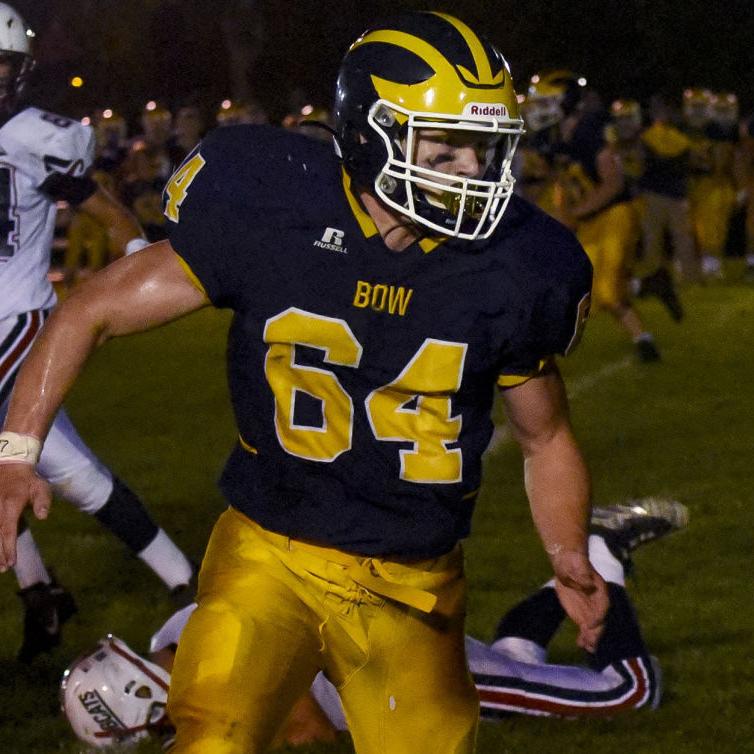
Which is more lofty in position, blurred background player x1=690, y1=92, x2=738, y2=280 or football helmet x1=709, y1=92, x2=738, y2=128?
football helmet x1=709, y1=92, x2=738, y2=128

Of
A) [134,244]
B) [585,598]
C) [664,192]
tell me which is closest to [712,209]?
[664,192]

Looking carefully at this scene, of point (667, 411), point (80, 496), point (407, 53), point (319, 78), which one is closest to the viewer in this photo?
point (407, 53)

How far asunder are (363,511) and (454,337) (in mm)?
365

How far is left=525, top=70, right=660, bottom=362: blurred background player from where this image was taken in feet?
34.7

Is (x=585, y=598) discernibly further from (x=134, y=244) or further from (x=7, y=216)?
(x=7, y=216)

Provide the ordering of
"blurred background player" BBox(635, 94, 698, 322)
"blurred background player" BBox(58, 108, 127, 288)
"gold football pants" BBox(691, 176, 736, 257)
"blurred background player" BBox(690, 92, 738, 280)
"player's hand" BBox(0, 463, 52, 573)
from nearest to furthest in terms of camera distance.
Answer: "player's hand" BBox(0, 463, 52, 573)
"blurred background player" BBox(635, 94, 698, 322)
"blurred background player" BBox(58, 108, 127, 288)
"gold football pants" BBox(691, 176, 736, 257)
"blurred background player" BBox(690, 92, 738, 280)

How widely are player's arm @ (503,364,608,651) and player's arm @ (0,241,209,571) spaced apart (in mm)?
647

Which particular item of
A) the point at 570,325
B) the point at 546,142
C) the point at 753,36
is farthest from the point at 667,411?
the point at 753,36

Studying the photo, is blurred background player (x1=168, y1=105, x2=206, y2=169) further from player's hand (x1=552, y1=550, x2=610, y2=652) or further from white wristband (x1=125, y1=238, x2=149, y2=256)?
player's hand (x1=552, y1=550, x2=610, y2=652)

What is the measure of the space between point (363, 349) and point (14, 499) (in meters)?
0.66

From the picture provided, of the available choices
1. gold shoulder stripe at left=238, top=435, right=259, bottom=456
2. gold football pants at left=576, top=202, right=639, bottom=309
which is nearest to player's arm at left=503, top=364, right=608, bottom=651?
gold shoulder stripe at left=238, top=435, right=259, bottom=456

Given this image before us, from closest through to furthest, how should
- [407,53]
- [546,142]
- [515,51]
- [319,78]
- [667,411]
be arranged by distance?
[407,53]
[667,411]
[546,142]
[515,51]
[319,78]

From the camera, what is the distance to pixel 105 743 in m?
4.00

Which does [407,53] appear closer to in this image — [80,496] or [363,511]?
[363,511]
